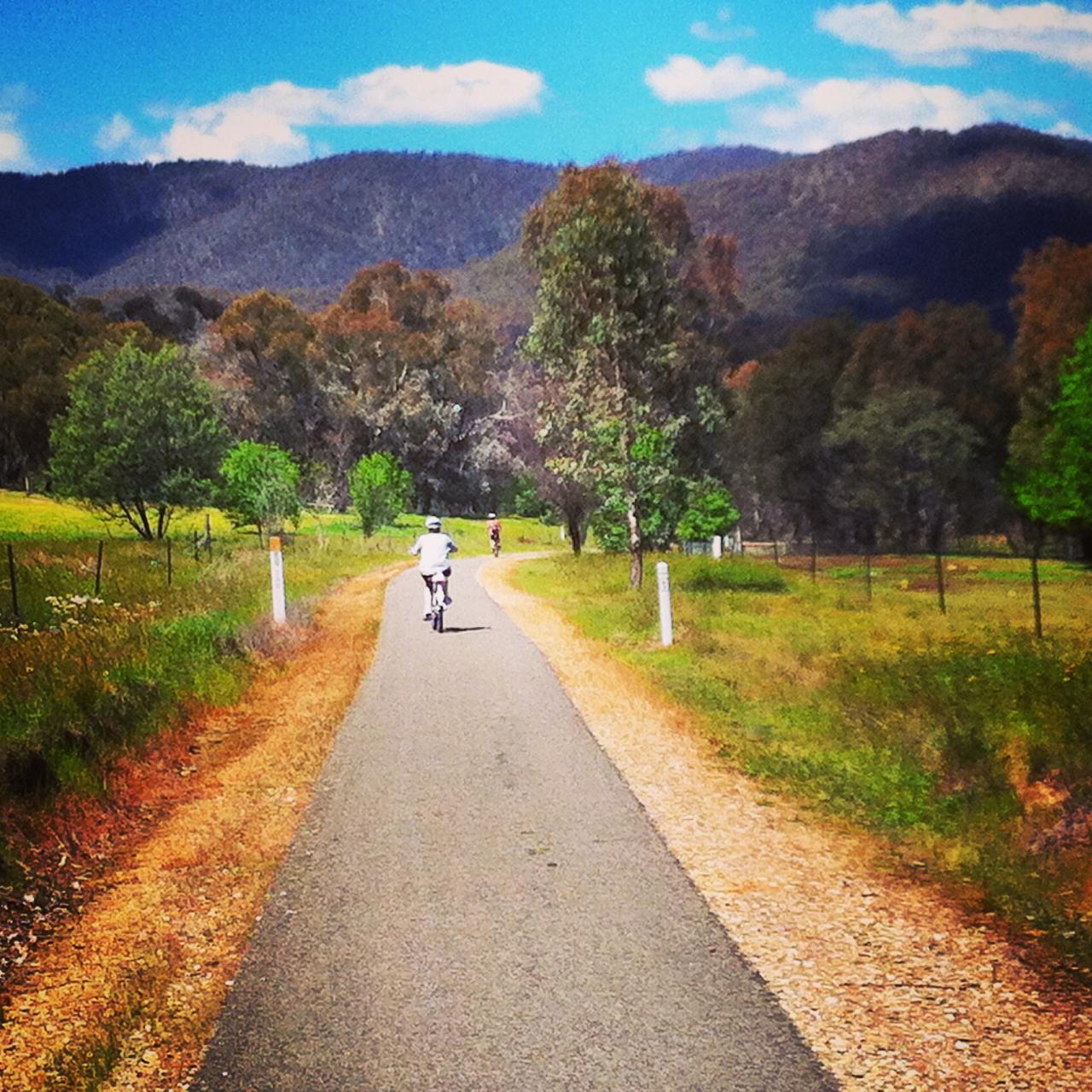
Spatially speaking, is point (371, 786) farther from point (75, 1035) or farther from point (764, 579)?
point (764, 579)

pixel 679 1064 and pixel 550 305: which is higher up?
pixel 550 305

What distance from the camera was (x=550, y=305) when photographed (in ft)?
89.3

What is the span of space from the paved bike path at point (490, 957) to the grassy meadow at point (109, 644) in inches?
85.3

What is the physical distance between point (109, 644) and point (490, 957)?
9315 millimetres

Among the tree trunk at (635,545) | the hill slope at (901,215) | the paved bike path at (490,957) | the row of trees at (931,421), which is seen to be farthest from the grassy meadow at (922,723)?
the hill slope at (901,215)

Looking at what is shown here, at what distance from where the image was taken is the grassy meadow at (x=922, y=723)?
18.9 feet

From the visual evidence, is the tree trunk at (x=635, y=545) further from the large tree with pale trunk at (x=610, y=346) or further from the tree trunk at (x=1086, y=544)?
the tree trunk at (x=1086, y=544)

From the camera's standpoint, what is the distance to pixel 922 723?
28.5 feet

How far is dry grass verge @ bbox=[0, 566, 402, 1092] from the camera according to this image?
3.77 m

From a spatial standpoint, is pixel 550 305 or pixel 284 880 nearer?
pixel 284 880

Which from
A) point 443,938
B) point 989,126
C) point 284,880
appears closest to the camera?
point 443,938

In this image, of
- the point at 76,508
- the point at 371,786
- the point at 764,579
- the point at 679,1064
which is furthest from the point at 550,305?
the point at 76,508

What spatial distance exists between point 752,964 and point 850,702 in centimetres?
607

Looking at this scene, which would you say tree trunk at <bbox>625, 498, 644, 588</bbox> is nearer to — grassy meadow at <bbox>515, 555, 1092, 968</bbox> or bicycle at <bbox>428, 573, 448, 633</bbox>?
grassy meadow at <bbox>515, 555, 1092, 968</bbox>
